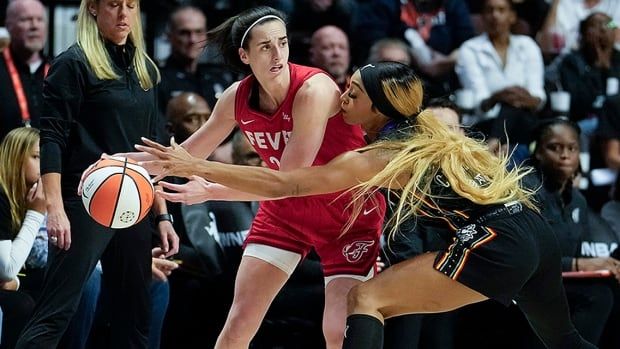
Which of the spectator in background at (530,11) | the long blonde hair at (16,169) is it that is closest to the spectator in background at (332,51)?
the spectator in background at (530,11)

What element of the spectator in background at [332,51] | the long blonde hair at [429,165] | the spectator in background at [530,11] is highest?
the long blonde hair at [429,165]

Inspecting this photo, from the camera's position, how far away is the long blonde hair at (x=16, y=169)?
18.8ft

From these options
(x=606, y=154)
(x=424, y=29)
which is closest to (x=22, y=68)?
(x=424, y=29)

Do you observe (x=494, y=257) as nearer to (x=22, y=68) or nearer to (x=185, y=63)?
(x=22, y=68)

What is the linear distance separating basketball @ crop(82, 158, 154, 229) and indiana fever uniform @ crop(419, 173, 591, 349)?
115 centimetres

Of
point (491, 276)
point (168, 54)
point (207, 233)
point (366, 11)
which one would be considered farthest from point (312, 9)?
point (491, 276)

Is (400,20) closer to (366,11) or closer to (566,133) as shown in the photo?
(366,11)

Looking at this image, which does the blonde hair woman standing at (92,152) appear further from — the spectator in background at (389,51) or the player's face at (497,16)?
the player's face at (497,16)

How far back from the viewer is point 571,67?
8539mm

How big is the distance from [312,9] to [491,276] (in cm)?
452

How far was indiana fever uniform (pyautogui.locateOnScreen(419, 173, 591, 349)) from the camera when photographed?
14.3 ft

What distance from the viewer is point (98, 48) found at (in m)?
4.94

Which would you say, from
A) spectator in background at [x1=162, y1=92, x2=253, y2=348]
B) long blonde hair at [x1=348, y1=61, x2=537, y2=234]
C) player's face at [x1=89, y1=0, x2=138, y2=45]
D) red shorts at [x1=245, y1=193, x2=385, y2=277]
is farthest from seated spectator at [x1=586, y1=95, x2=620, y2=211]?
player's face at [x1=89, y1=0, x2=138, y2=45]

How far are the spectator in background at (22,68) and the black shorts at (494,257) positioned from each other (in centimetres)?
327
